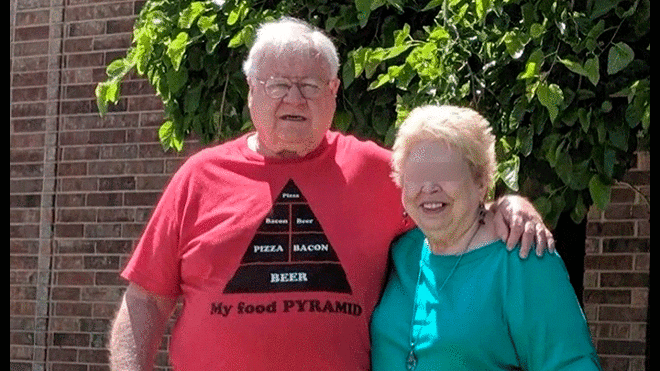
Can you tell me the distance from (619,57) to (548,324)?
44.8 inches

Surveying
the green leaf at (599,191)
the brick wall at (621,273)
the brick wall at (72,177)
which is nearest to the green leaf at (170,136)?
the brick wall at (72,177)

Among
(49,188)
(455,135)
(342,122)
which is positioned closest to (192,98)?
(342,122)

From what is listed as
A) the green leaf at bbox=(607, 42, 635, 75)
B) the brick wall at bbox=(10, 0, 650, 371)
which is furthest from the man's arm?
the brick wall at bbox=(10, 0, 650, 371)

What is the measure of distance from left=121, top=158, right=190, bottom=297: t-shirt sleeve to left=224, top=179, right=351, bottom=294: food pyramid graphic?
0.67ft

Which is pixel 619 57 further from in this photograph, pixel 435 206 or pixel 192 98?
pixel 192 98

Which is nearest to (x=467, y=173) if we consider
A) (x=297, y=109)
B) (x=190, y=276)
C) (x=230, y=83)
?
(x=297, y=109)

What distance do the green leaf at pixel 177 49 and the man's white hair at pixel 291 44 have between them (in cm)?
113

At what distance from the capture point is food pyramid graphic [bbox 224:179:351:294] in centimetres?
341

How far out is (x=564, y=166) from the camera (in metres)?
4.00

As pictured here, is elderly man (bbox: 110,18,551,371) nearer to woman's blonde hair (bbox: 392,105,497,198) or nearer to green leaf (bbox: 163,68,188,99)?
woman's blonde hair (bbox: 392,105,497,198)

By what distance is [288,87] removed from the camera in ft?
11.4

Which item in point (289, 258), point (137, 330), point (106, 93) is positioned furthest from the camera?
point (106, 93)

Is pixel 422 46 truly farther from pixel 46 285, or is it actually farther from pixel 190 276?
pixel 46 285
